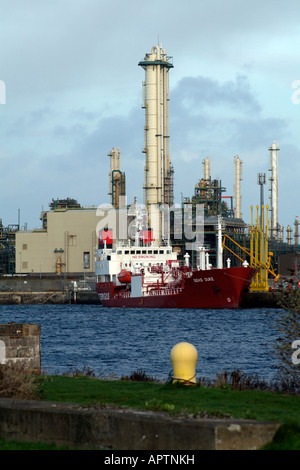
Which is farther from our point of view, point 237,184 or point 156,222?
point 237,184

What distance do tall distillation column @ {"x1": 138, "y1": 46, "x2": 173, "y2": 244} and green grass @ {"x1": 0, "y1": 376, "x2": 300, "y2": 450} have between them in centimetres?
8655

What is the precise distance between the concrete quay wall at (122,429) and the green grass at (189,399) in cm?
39

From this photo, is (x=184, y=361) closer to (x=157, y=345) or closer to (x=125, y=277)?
(x=157, y=345)

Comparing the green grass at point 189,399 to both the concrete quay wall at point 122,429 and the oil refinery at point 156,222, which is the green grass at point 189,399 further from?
Answer: the oil refinery at point 156,222

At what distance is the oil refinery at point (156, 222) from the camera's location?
10194 centimetres

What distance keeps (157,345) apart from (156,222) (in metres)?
65.2

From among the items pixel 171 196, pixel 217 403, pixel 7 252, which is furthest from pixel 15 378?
pixel 7 252

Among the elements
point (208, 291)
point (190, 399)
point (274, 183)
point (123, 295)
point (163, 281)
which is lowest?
point (190, 399)

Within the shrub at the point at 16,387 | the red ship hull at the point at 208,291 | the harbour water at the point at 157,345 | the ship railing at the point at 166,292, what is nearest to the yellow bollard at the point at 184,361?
the shrub at the point at 16,387

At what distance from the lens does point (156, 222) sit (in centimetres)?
10231

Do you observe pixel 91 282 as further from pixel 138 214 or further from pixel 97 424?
pixel 97 424

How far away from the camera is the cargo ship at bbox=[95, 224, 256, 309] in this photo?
73.6 meters

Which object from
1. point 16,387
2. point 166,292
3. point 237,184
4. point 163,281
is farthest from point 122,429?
point 237,184
